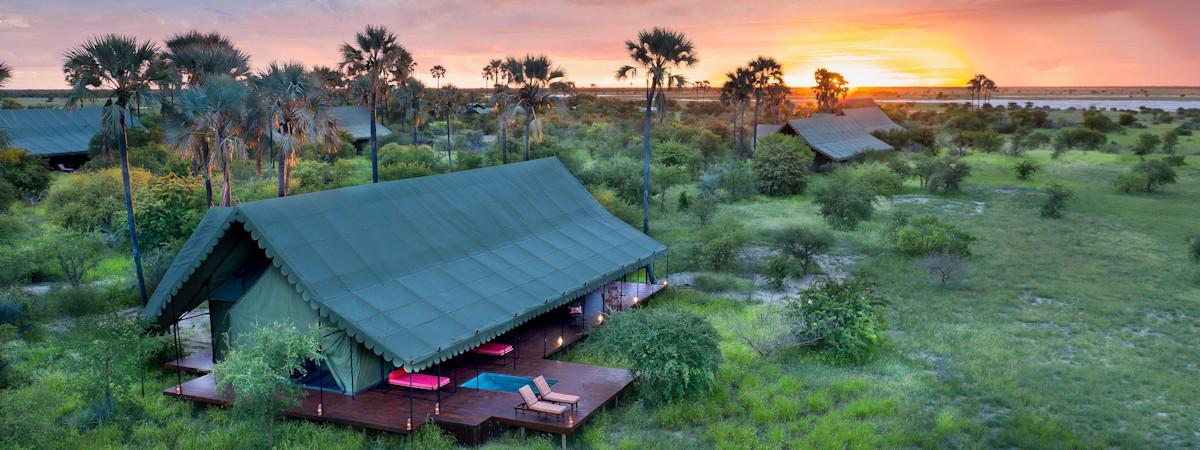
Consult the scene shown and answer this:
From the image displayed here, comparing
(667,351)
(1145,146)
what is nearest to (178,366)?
(667,351)

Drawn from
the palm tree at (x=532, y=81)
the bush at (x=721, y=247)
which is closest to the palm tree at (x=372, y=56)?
the palm tree at (x=532, y=81)

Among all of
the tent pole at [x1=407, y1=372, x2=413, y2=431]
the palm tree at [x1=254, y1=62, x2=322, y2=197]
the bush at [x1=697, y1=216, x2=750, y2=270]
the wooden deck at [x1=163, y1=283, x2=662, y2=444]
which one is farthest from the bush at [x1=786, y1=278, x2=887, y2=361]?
the palm tree at [x1=254, y1=62, x2=322, y2=197]

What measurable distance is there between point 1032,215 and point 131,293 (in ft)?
129

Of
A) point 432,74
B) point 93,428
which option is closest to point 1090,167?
point 93,428

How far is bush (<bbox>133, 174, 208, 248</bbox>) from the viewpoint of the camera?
2697 cm

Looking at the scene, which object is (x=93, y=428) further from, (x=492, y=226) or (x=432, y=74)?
(x=432, y=74)

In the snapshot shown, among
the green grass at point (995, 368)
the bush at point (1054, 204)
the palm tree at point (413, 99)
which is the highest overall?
the palm tree at point (413, 99)

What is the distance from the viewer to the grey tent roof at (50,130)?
5153cm

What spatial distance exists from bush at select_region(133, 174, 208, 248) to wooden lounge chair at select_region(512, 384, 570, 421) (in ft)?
57.0

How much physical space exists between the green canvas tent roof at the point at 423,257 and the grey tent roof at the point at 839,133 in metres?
37.8

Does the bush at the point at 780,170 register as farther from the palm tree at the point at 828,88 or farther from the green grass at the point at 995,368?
the palm tree at the point at 828,88

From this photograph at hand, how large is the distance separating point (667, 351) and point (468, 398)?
4095 mm

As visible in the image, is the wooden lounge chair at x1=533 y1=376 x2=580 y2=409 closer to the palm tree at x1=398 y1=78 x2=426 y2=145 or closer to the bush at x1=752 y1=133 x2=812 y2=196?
the bush at x1=752 y1=133 x2=812 y2=196

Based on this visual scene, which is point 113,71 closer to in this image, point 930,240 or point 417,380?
point 417,380
